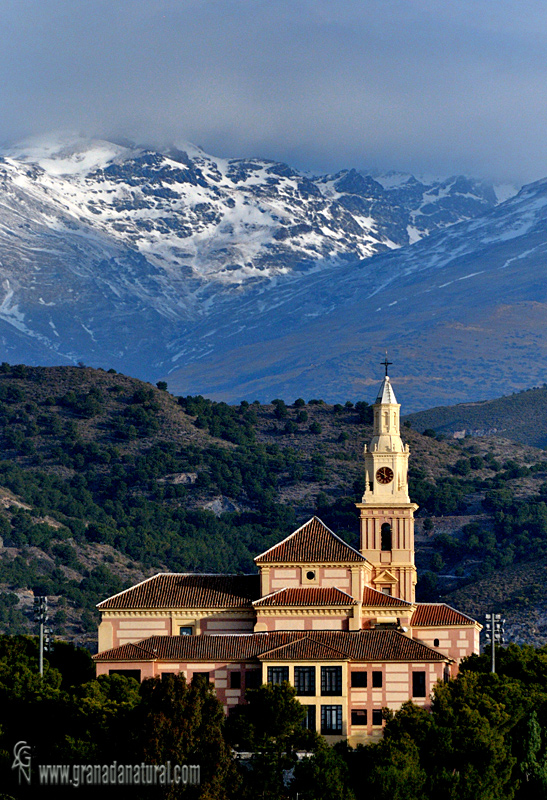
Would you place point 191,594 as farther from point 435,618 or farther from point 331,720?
point 331,720

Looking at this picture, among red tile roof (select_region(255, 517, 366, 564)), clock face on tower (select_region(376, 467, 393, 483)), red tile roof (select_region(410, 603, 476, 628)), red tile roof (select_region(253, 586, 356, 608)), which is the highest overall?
clock face on tower (select_region(376, 467, 393, 483))

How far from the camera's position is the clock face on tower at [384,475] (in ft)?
427

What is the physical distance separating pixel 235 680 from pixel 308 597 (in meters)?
10.1

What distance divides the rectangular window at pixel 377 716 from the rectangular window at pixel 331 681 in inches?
92.9

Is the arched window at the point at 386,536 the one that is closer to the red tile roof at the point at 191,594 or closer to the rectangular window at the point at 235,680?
the red tile roof at the point at 191,594

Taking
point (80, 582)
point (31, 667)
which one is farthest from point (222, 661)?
point (80, 582)

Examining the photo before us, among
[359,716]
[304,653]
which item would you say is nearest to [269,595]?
[304,653]

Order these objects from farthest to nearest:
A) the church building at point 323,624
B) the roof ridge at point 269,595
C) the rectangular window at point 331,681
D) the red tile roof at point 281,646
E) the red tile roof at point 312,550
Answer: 1. the red tile roof at point 312,550
2. the roof ridge at point 269,595
3. the red tile roof at point 281,646
4. the church building at point 323,624
5. the rectangular window at point 331,681

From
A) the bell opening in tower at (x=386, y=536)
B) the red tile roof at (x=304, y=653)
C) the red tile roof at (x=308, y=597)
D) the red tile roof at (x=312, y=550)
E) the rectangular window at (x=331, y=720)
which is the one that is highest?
the bell opening in tower at (x=386, y=536)

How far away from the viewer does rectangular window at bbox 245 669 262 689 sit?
4134 inches

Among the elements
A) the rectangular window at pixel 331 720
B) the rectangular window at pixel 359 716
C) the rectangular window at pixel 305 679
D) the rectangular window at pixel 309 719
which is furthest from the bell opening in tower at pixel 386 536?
the rectangular window at pixel 309 719

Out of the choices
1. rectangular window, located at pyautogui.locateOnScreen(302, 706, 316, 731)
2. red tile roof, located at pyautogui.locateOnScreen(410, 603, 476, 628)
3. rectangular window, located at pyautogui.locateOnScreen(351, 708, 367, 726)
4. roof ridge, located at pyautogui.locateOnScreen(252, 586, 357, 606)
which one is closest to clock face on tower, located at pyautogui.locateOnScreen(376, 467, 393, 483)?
red tile roof, located at pyautogui.locateOnScreen(410, 603, 476, 628)

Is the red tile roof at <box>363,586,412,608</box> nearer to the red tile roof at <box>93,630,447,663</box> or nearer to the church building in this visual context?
the church building

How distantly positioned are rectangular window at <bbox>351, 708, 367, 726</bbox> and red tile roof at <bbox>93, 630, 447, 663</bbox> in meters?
2.87
